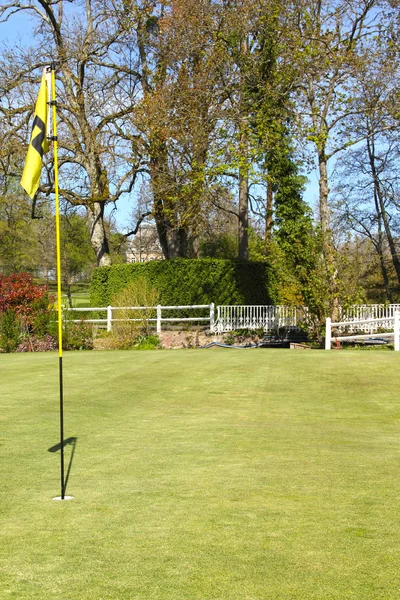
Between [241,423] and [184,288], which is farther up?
[184,288]

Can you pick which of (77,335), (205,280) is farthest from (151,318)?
(205,280)

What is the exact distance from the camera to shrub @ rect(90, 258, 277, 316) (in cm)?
3128

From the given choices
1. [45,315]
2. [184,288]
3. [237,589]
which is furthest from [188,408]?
[184,288]

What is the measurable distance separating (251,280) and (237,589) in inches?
1118

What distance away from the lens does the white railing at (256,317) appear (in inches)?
1172

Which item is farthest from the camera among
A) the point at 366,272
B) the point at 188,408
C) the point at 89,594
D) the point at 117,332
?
the point at 366,272

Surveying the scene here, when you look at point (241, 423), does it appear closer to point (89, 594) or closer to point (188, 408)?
point (188, 408)

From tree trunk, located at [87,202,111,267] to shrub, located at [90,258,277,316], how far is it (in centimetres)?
426

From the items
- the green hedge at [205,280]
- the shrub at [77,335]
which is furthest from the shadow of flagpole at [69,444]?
the green hedge at [205,280]

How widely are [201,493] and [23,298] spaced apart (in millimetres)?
18655

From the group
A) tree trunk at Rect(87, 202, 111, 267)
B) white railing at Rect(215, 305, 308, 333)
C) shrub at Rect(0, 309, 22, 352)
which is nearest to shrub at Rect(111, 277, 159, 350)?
white railing at Rect(215, 305, 308, 333)

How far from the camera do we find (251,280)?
32.6 m

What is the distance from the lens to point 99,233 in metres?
38.2

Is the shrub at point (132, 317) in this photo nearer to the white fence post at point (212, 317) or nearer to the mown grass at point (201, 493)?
the white fence post at point (212, 317)
